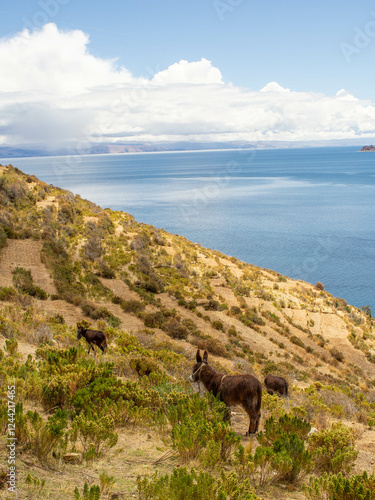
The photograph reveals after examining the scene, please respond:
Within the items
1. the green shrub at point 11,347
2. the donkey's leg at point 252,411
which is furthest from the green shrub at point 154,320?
the donkey's leg at point 252,411

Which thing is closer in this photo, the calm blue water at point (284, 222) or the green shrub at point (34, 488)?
the green shrub at point (34, 488)

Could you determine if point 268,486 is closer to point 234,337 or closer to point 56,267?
point 234,337

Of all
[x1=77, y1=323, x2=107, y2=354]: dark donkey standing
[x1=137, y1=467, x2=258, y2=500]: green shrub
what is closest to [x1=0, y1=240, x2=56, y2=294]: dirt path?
[x1=77, y1=323, x2=107, y2=354]: dark donkey standing

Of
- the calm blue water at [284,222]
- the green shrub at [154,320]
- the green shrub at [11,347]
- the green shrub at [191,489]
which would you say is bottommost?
the green shrub at [154,320]

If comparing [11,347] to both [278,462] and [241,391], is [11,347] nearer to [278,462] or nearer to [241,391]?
[241,391]

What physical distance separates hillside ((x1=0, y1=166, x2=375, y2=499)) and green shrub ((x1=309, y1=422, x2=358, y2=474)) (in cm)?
40

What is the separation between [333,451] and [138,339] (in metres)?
10.3

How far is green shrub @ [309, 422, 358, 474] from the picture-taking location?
5.30 meters

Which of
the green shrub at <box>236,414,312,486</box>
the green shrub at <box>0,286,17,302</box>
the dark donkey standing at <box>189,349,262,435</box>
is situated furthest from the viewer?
the green shrub at <box>0,286,17,302</box>

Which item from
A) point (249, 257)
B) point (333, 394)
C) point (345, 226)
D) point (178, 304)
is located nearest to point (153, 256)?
point (178, 304)

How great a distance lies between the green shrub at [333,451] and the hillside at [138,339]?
1.32 ft

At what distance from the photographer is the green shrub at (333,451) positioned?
5.30 meters

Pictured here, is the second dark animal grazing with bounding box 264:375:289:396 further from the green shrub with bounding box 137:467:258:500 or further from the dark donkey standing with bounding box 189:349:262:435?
the green shrub with bounding box 137:467:258:500

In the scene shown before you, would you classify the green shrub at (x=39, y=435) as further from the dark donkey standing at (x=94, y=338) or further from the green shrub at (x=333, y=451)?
the dark donkey standing at (x=94, y=338)
